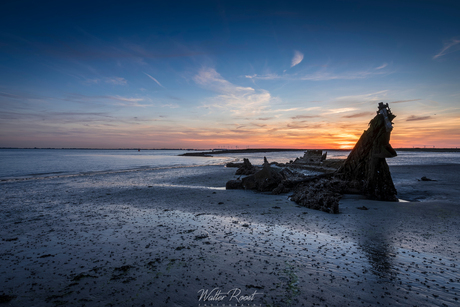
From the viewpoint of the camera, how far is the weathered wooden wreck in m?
10.0

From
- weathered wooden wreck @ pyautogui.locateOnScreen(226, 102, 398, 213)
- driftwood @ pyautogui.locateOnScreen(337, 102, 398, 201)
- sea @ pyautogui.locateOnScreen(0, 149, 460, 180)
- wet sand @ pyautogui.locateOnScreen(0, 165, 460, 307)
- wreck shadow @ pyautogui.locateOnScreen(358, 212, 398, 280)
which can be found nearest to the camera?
wet sand @ pyautogui.locateOnScreen(0, 165, 460, 307)

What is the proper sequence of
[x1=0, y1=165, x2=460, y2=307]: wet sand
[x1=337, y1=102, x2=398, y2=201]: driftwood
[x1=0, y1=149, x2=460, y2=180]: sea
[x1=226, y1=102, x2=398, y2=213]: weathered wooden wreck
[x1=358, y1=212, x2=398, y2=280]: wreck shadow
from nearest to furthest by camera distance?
1. [x1=0, y1=165, x2=460, y2=307]: wet sand
2. [x1=358, y1=212, x2=398, y2=280]: wreck shadow
3. [x1=226, y1=102, x2=398, y2=213]: weathered wooden wreck
4. [x1=337, y1=102, x2=398, y2=201]: driftwood
5. [x1=0, y1=149, x2=460, y2=180]: sea

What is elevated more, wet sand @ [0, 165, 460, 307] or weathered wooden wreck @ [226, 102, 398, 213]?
weathered wooden wreck @ [226, 102, 398, 213]

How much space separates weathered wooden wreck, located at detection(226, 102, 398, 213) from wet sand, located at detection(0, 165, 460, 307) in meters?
1.26

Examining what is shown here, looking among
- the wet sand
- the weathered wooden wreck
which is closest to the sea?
the wet sand

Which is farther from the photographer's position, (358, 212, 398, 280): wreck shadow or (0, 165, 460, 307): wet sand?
(358, 212, 398, 280): wreck shadow

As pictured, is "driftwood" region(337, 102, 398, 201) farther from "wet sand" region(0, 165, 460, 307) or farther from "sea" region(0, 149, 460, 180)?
"sea" region(0, 149, 460, 180)

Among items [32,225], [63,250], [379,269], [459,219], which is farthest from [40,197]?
[459,219]

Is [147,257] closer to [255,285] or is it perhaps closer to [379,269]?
Result: [255,285]

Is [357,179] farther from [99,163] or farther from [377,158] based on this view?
[99,163]

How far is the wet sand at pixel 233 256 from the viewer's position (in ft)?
11.2

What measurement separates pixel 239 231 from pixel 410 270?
3.97 metres

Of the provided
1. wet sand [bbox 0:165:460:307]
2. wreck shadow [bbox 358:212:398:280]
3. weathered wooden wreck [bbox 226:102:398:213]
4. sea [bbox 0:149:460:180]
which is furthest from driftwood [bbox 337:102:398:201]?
sea [bbox 0:149:460:180]

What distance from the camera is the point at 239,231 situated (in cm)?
636
